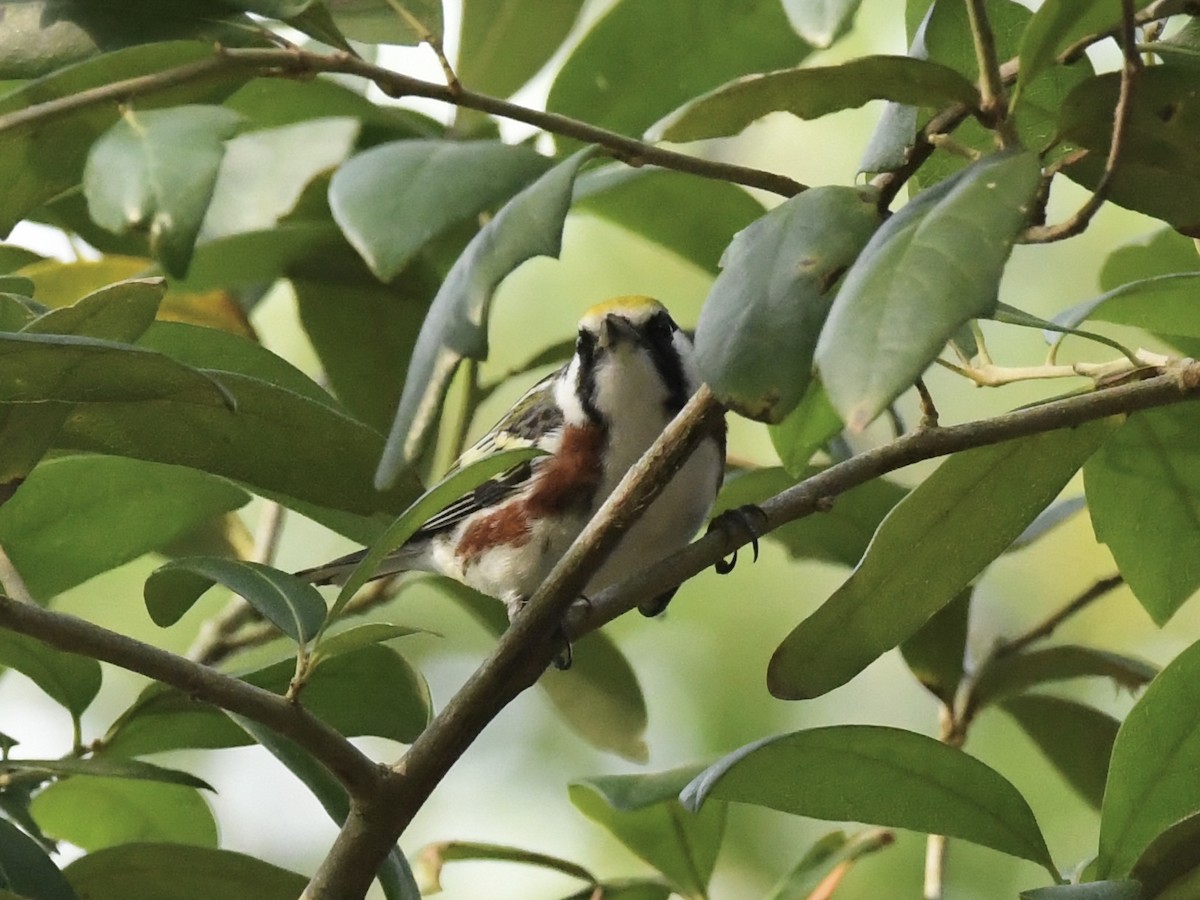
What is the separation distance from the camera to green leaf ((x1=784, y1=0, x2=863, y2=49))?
0.96 metres

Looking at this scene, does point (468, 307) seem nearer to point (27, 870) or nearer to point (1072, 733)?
Result: point (27, 870)

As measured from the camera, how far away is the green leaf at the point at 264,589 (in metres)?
1.05

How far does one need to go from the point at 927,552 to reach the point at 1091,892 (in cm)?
31

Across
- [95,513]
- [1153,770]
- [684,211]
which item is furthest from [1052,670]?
[95,513]

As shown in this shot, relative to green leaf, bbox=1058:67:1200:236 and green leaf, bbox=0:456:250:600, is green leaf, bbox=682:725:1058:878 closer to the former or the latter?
green leaf, bbox=1058:67:1200:236

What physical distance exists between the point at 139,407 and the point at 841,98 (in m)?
0.56

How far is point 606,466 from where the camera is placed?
196 centimetres

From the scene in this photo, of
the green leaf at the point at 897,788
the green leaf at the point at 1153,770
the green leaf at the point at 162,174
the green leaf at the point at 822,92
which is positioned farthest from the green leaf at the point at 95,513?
the green leaf at the point at 1153,770

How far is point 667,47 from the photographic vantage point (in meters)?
1.60

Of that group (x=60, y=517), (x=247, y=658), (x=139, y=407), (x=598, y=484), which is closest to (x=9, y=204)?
(x=139, y=407)

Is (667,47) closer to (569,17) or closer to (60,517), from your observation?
(569,17)

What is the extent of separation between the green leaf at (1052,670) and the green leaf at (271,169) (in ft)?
3.00

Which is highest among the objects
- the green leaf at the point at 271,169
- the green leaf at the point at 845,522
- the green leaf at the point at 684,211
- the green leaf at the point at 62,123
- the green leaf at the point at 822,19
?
the green leaf at the point at 271,169

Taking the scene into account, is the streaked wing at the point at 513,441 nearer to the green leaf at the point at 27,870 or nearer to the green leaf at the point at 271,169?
the green leaf at the point at 271,169
